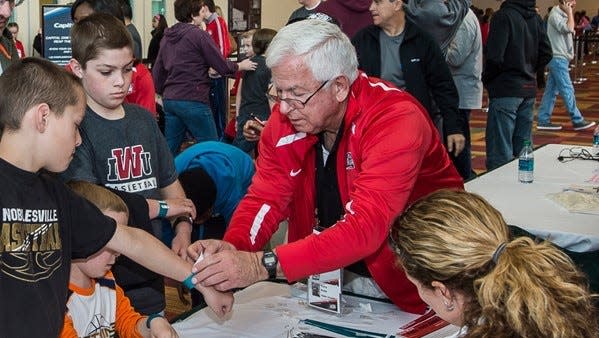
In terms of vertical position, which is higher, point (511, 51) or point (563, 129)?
point (511, 51)

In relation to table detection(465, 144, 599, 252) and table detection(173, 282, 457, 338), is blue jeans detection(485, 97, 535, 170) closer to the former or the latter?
table detection(465, 144, 599, 252)

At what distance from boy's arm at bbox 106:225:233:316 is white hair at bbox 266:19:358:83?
63 cm

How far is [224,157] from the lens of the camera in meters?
3.71

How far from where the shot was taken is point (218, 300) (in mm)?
2391

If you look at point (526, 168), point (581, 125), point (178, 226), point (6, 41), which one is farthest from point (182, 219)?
point (581, 125)

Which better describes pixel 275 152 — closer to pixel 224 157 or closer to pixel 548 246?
pixel 224 157

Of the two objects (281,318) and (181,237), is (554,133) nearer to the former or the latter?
(181,237)

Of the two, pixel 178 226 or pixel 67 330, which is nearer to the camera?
pixel 67 330

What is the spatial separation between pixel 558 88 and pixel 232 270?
31.1 ft

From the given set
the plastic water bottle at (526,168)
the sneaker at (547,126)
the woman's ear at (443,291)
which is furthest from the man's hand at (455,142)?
the sneaker at (547,126)

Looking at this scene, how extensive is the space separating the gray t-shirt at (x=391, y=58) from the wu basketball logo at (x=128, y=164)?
2240mm

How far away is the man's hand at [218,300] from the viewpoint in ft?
7.80

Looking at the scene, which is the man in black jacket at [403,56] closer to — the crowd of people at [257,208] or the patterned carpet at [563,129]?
the crowd of people at [257,208]

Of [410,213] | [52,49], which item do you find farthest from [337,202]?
[52,49]
